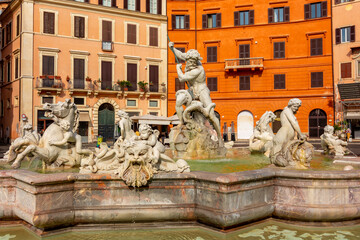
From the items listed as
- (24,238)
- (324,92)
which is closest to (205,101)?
(24,238)

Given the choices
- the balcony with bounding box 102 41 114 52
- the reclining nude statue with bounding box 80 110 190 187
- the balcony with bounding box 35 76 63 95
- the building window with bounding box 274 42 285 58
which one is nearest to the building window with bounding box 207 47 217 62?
the building window with bounding box 274 42 285 58

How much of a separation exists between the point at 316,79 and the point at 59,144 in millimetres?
28087

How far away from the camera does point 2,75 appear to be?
3256 centimetres

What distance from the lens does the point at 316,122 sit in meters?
29.0

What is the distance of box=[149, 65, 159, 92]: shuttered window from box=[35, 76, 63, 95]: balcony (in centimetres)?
833

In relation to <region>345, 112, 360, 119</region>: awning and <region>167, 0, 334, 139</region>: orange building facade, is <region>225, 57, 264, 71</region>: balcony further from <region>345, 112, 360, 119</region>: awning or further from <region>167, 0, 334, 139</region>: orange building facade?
<region>345, 112, 360, 119</region>: awning

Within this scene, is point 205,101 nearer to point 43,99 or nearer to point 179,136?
point 179,136

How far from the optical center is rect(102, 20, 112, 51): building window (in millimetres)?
30156

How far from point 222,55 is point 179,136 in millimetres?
25318

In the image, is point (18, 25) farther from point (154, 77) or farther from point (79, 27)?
point (154, 77)

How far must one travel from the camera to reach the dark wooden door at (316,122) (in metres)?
28.7

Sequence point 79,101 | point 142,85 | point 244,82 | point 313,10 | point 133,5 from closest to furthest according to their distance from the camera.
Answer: point 79,101
point 313,10
point 244,82
point 142,85
point 133,5

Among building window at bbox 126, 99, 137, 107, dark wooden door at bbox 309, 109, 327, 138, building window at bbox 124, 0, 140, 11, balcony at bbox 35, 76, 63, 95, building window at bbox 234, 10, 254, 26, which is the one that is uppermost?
building window at bbox 124, 0, 140, 11

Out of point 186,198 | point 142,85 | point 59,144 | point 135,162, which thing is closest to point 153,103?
point 142,85
